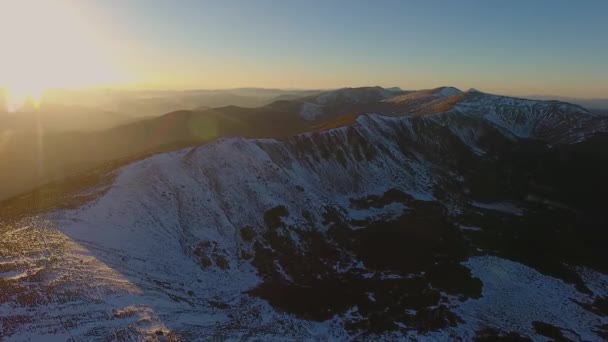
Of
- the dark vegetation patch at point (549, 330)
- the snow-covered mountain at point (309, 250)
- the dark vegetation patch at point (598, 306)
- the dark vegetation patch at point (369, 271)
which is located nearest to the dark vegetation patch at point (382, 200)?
the snow-covered mountain at point (309, 250)

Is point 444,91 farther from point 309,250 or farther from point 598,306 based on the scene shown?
point 309,250

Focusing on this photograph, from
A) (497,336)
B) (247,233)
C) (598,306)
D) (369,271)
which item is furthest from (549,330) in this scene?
(247,233)

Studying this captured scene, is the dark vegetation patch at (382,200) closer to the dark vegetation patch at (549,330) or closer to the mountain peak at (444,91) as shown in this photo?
the dark vegetation patch at (549,330)

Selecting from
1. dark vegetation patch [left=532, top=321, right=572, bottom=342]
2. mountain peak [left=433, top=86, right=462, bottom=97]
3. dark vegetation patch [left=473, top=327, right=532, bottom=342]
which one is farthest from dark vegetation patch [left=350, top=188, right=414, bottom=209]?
mountain peak [left=433, top=86, right=462, bottom=97]

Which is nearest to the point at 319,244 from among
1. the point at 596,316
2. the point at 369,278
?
the point at 369,278

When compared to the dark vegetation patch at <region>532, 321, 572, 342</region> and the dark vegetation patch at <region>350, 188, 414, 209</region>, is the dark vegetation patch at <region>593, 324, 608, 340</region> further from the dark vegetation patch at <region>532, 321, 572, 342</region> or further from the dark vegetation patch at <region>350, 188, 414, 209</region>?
the dark vegetation patch at <region>350, 188, 414, 209</region>

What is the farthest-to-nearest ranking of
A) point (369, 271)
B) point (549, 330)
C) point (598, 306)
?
point (369, 271)
point (598, 306)
point (549, 330)
